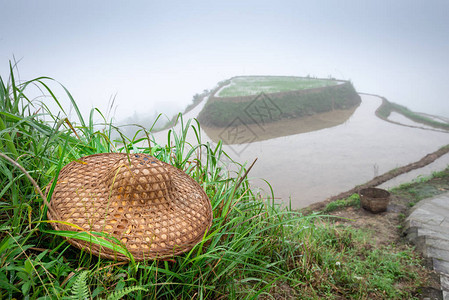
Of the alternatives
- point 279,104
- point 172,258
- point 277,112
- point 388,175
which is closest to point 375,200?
point 388,175

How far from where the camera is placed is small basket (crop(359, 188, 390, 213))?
352cm

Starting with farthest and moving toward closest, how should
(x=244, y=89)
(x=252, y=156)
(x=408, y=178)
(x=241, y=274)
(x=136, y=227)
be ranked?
(x=244, y=89)
(x=252, y=156)
(x=408, y=178)
(x=241, y=274)
(x=136, y=227)

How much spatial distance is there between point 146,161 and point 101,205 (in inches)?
8.6

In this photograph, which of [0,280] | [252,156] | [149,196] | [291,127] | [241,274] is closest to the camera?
[0,280]

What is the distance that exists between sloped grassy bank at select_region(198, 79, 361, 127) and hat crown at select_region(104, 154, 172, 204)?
3921 millimetres

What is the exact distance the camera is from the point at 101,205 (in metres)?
1.00

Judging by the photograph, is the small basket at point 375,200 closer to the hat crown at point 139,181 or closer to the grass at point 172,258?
the grass at point 172,258

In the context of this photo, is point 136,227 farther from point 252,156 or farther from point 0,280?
point 252,156

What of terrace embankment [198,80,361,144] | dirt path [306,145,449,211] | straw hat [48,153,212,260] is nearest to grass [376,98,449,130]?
terrace embankment [198,80,361,144]

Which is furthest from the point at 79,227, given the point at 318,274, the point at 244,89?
the point at 244,89

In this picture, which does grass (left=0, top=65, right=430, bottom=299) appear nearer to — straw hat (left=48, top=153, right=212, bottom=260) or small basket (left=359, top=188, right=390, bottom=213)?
straw hat (left=48, top=153, right=212, bottom=260)

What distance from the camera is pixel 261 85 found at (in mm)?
9266

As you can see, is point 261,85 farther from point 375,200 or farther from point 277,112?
point 375,200

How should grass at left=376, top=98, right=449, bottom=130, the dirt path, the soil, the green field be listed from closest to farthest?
the soil → the dirt path → the green field → grass at left=376, top=98, right=449, bottom=130
